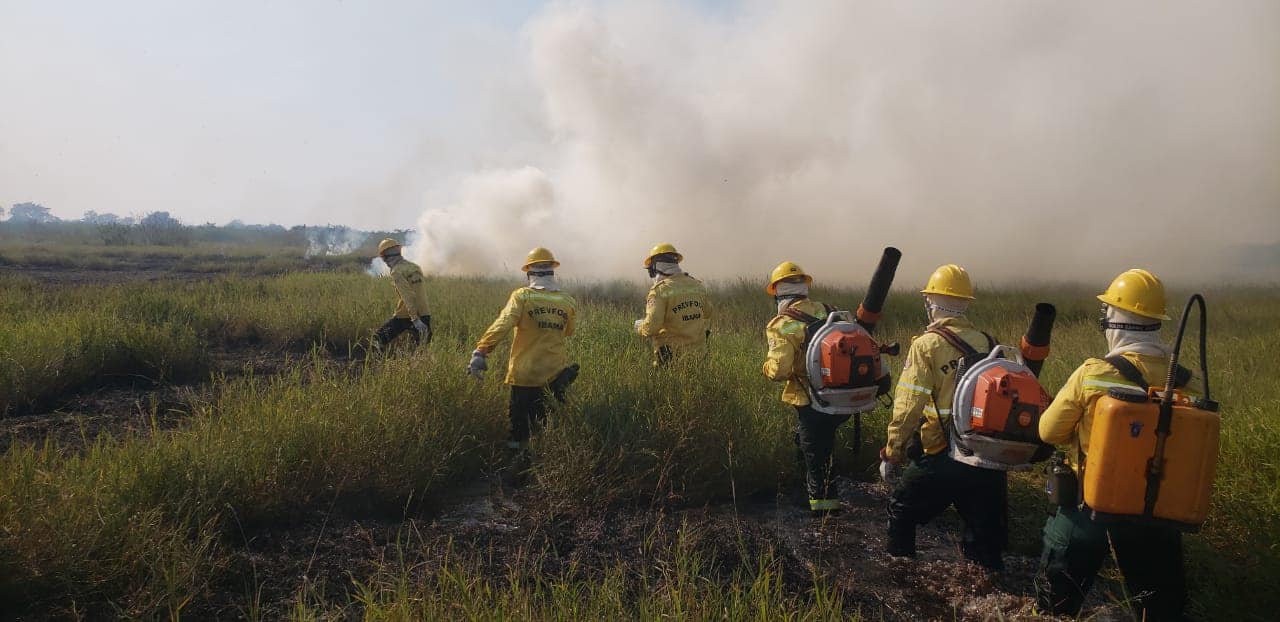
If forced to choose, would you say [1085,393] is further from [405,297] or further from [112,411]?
[112,411]

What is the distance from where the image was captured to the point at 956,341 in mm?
3709

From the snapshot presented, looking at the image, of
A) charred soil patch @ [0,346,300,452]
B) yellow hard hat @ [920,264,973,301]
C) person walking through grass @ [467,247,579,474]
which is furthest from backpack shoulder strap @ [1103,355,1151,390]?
charred soil patch @ [0,346,300,452]

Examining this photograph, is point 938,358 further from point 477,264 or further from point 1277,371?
point 477,264

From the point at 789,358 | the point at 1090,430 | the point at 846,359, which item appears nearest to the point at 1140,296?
the point at 1090,430

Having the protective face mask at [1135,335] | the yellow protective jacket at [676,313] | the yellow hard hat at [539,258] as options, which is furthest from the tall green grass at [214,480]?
the protective face mask at [1135,335]

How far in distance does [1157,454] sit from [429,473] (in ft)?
12.9

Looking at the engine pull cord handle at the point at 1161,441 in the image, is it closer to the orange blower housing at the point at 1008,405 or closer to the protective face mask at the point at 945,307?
the orange blower housing at the point at 1008,405

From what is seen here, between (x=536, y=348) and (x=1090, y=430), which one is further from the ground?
(x=1090, y=430)

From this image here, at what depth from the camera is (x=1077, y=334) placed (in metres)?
11.0

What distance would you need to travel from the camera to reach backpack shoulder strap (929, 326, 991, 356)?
12.1 feet

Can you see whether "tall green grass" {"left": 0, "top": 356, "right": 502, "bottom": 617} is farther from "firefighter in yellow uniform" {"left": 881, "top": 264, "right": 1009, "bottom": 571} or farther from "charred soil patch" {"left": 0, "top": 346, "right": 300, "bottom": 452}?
"firefighter in yellow uniform" {"left": 881, "top": 264, "right": 1009, "bottom": 571}

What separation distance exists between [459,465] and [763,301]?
A: 411 inches

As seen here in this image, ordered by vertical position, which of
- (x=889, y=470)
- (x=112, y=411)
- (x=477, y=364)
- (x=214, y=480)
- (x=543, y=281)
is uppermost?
(x=543, y=281)

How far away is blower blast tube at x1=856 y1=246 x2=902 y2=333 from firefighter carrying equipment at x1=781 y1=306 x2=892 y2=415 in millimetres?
210
